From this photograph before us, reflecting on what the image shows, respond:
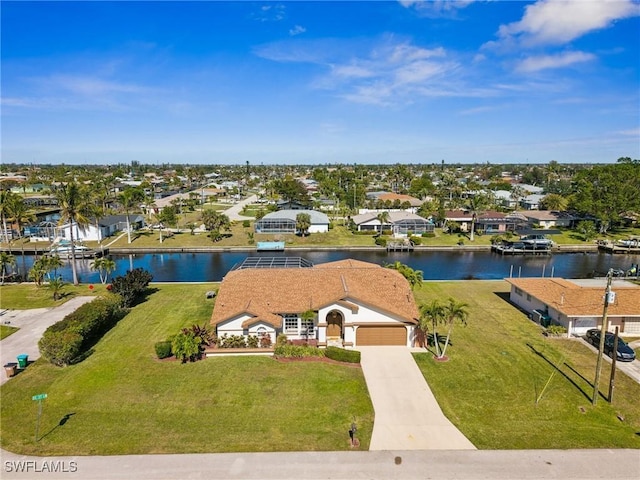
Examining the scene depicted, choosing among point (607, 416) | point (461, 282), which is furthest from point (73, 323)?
point (461, 282)

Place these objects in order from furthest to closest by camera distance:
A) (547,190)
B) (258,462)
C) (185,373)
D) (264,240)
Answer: (547,190) → (264,240) → (185,373) → (258,462)

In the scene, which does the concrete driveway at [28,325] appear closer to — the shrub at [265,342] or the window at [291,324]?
the shrub at [265,342]

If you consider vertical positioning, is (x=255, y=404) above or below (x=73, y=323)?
below

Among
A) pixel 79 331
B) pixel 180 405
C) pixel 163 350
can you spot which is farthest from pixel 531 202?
pixel 79 331

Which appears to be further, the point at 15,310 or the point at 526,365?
the point at 15,310

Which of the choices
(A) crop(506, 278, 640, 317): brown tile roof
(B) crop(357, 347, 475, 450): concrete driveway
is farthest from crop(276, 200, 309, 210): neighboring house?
(B) crop(357, 347, 475, 450): concrete driveway

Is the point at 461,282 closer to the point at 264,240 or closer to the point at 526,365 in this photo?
the point at 526,365

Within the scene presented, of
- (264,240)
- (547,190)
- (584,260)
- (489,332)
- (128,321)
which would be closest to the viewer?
(489,332)

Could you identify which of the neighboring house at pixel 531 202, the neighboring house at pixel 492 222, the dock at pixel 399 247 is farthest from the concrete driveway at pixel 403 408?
the neighboring house at pixel 531 202
